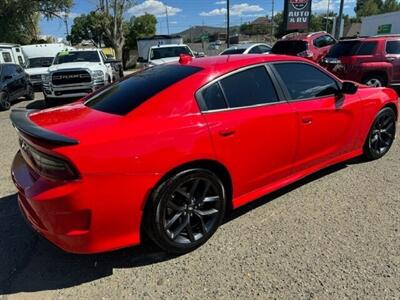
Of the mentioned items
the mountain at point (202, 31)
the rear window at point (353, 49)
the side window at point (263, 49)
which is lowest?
the mountain at point (202, 31)

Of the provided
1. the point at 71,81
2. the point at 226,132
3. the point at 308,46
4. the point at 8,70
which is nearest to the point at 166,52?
the point at 71,81

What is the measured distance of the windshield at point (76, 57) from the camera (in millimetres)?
12648

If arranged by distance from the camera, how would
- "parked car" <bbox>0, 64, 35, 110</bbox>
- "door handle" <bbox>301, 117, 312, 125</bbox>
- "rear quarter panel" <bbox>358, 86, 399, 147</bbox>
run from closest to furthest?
"door handle" <bbox>301, 117, 312, 125</bbox> → "rear quarter panel" <bbox>358, 86, 399, 147</bbox> → "parked car" <bbox>0, 64, 35, 110</bbox>

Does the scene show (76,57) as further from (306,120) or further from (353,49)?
(306,120)

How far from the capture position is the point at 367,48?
10383 millimetres

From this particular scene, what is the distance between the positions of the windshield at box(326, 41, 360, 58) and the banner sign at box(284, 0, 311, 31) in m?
15.4

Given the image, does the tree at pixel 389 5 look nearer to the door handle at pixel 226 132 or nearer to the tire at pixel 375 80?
the tire at pixel 375 80

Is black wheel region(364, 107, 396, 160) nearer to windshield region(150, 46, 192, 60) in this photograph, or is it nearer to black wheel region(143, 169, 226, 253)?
black wheel region(143, 169, 226, 253)

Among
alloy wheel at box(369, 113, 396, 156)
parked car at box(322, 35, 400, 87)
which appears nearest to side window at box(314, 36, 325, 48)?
parked car at box(322, 35, 400, 87)

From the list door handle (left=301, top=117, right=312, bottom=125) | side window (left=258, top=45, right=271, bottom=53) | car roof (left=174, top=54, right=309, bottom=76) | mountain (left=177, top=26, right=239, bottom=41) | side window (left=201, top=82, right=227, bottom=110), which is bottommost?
mountain (left=177, top=26, right=239, bottom=41)

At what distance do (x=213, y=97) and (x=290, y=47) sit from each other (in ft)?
37.6

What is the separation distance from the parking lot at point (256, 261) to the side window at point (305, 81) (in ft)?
3.75

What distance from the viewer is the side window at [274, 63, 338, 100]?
3912mm

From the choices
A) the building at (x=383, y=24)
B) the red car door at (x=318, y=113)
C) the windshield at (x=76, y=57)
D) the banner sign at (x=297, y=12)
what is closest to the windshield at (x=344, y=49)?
the red car door at (x=318, y=113)
